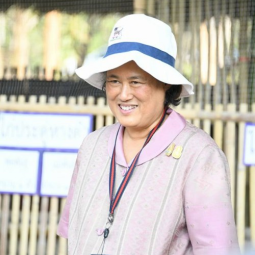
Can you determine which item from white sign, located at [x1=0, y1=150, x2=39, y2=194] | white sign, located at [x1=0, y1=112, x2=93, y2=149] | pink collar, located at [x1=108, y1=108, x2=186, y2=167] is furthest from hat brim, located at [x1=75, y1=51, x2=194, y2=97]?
white sign, located at [x1=0, y1=150, x2=39, y2=194]

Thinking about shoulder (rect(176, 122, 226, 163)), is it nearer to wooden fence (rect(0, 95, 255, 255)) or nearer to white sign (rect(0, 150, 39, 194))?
wooden fence (rect(0, 95, 255, 255))

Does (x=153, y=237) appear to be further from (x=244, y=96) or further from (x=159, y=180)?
(x=244, y=96)

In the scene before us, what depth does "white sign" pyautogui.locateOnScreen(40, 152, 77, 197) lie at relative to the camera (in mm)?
4598

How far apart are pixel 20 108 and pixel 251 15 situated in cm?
210

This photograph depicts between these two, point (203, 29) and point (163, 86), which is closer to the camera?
point (163, 86)

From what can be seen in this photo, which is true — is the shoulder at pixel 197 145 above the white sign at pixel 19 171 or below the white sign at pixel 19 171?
above

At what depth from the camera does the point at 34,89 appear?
4.85m

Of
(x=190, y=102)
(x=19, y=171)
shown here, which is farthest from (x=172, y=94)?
(x=19, y=171)

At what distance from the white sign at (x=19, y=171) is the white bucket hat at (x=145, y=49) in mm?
2663

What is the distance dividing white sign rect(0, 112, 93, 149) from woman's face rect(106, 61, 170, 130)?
2.43 meters

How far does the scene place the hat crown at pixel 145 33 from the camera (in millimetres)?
2066

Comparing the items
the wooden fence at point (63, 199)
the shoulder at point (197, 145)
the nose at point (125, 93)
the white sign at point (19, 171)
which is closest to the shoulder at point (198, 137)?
the shoulder at point (197, 145)

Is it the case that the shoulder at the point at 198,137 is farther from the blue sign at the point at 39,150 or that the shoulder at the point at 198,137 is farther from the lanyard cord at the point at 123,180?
the blue sign at the point at 39,150

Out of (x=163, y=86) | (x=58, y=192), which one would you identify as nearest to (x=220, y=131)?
(x=58, y=192)
